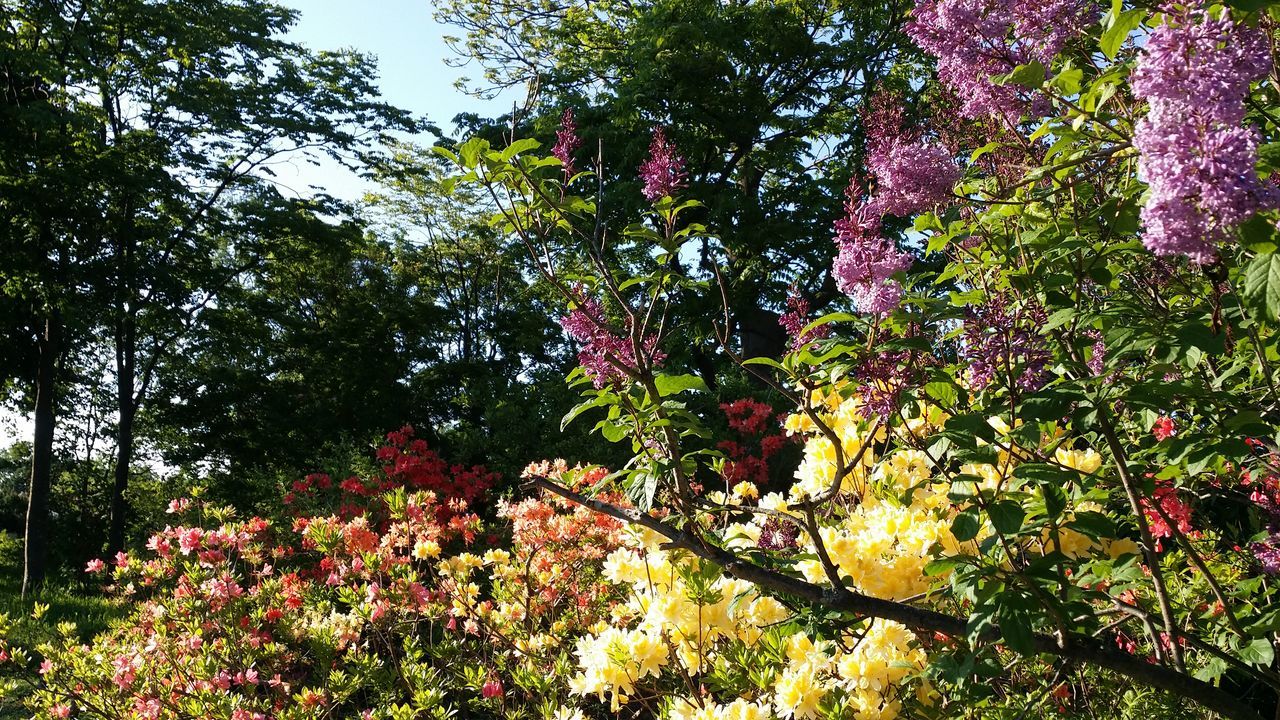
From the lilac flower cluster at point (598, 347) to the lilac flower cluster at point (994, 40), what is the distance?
38.5 inches

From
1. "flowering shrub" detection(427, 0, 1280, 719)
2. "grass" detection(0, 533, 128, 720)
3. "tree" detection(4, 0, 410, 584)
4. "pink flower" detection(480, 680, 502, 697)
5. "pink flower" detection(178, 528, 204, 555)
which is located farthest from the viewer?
"tree" detection(4, 0, 410, 584)

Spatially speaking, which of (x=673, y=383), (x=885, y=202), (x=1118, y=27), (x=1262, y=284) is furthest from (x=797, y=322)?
(x=1262, y=284)

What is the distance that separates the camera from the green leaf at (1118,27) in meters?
1.18

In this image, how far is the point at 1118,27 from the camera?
3.96ft

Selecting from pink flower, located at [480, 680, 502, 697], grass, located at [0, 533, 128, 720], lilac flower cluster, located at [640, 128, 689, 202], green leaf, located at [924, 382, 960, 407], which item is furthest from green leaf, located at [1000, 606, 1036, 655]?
grass, located at [0, 533, 128, 720]

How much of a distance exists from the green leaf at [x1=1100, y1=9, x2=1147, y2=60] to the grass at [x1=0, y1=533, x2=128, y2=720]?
14.8ft

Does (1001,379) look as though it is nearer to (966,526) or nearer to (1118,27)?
(966,526)

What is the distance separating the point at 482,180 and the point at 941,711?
1.62 m

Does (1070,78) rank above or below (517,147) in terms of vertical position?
above

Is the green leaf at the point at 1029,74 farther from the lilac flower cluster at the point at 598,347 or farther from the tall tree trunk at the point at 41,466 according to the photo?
the tall tree trunk at the point at 41,466

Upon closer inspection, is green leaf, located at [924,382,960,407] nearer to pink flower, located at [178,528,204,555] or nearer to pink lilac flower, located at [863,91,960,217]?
pink lilac flower, located at [863,91,960,217]

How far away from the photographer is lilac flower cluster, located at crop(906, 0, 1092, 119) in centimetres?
174

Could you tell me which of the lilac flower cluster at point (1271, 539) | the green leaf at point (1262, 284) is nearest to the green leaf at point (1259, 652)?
the lilac flower cluster at point (1271, 539)

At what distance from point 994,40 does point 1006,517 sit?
117 cm
